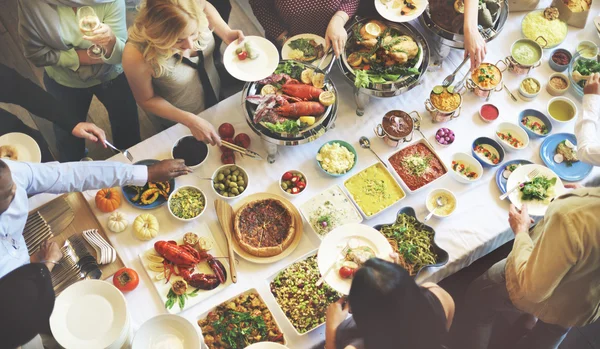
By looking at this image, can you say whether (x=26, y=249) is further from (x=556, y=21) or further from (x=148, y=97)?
(x=556, y=21)

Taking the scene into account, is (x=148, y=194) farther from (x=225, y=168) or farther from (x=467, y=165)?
(x=467, y=165)

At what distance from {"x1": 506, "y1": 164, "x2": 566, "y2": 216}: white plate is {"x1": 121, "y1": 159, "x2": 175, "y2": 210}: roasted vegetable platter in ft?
6.17

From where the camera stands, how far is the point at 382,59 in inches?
116

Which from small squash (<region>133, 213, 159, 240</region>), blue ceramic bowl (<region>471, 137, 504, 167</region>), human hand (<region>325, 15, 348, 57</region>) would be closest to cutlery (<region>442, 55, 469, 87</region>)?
blue ceramic bowl (<region>471, 137, 504, 167</region>)

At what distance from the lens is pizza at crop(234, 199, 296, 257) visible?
2.49 metres

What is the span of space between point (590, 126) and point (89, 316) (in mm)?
2633

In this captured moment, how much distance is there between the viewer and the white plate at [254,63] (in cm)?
279

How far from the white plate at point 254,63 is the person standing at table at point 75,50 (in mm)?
646

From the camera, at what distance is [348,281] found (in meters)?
2.31

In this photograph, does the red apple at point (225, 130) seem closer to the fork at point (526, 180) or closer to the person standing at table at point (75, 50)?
the person standing at table at point (75, 50)

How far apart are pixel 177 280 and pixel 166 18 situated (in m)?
1.29

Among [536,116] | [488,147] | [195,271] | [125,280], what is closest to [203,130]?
[195,271]

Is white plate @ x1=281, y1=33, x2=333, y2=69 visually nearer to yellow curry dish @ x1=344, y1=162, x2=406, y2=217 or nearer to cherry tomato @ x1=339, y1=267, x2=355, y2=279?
yellow curry dish @ x1=344, y1=162, x2=406, y2=217

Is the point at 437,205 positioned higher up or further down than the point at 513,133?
further down
